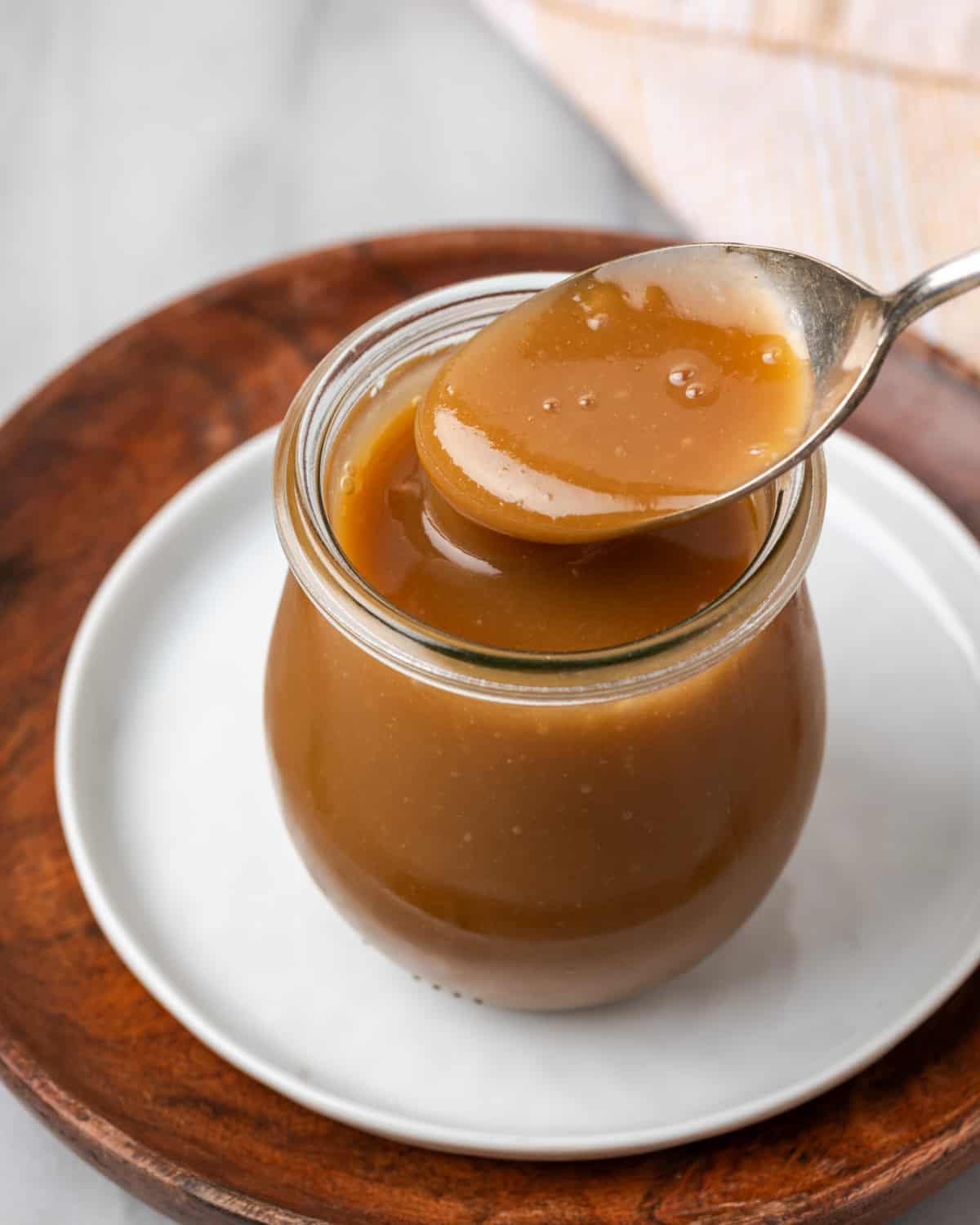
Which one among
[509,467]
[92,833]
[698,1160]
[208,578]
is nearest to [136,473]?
[208,578]

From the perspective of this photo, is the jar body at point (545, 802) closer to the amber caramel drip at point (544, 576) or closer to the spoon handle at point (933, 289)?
the amber caramel drip at point (544, 576)

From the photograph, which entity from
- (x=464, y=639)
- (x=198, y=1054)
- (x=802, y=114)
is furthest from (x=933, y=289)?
(x=802, y=114)

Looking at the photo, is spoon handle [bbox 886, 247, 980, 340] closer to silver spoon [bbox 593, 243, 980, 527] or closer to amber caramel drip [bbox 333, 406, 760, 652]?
silver spoon [bbox 593, 243, 980, 527]

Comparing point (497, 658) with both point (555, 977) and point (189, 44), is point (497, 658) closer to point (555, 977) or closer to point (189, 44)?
point (555, 977)

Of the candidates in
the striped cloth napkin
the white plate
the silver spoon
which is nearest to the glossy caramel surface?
the silver spoon

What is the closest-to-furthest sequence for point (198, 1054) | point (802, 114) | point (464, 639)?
point (464, 639), point (198, 1054), point (802, 114)

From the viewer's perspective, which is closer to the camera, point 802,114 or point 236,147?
point 802,114

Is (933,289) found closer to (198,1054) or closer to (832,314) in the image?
(832,314)
